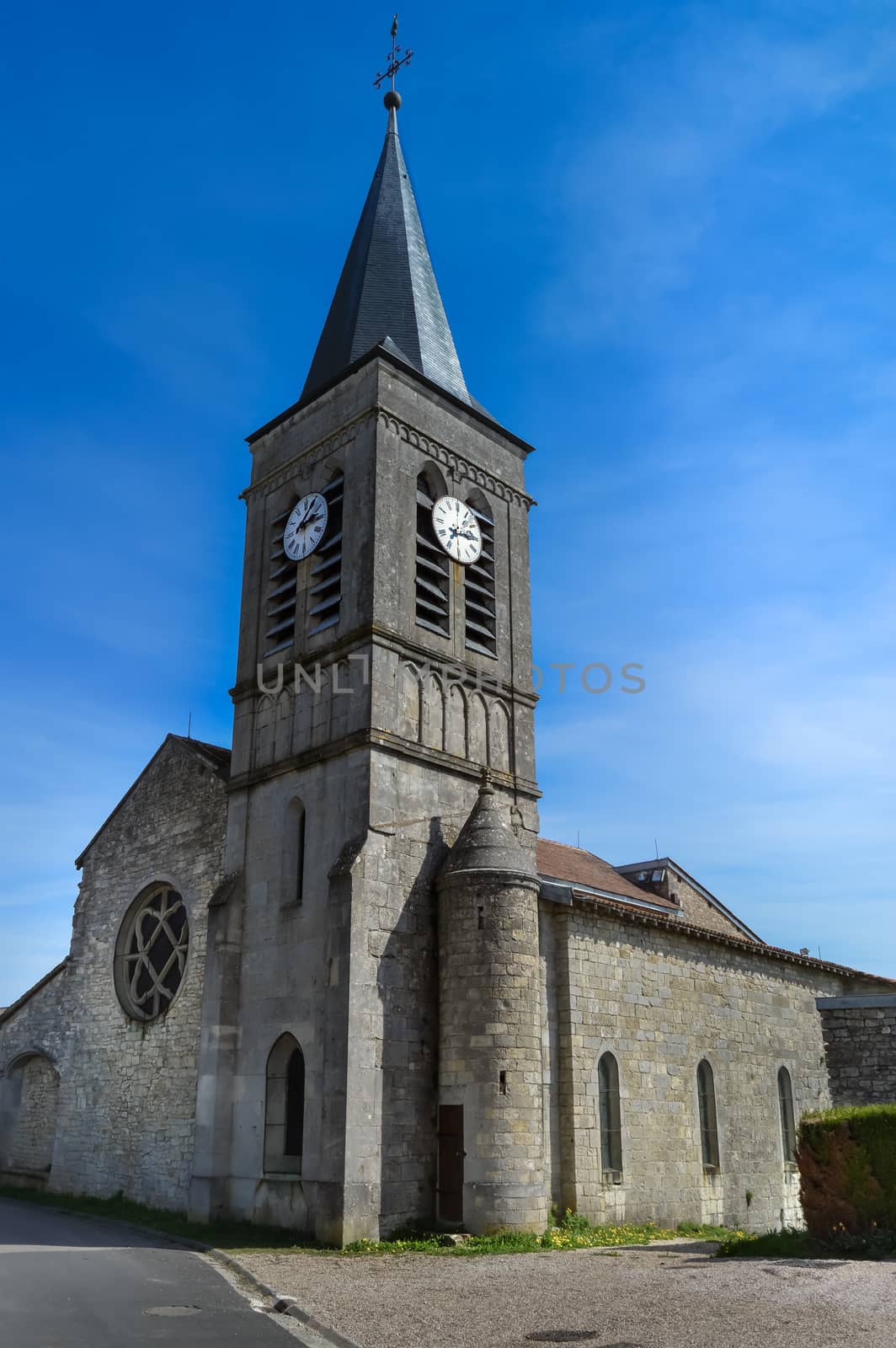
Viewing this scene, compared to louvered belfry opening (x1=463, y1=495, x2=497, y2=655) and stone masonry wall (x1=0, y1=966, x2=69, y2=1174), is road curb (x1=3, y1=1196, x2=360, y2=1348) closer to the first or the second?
stone masonry wall (x1=0, y1=966, x2=69, y2=1174)

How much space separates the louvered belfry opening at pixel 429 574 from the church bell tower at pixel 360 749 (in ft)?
0.14

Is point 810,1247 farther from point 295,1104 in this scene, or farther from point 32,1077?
→ point 32,1077

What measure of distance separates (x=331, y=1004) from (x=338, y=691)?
5.10 metres

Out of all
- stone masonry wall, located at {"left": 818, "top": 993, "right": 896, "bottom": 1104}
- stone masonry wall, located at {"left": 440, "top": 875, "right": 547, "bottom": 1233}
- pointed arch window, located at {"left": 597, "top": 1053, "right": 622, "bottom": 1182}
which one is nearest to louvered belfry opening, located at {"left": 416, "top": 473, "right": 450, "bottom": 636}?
stone masonry wall, located at {"left": 440, "top": 875, "right": 547, "bottom": 1233}

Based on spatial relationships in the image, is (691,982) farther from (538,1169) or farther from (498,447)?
(498,447)

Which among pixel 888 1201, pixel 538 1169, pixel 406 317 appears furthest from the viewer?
pixel 406 317

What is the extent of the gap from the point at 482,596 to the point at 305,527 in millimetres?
3597

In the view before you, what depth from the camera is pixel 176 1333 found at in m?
8.52

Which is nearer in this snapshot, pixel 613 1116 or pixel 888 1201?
pixel 888 1201

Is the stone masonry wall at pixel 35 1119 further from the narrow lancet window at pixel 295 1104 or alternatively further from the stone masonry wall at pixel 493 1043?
the stone masonry wall at pixel 493 1043

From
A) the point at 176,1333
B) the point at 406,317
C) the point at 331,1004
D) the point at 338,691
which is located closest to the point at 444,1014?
the point at 331,1004

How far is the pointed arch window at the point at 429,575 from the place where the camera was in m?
19.0

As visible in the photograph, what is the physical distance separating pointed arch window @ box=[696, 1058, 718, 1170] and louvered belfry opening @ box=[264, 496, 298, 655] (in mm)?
11027

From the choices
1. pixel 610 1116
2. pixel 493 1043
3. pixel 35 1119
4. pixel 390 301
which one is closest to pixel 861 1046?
pixel 610 1116
